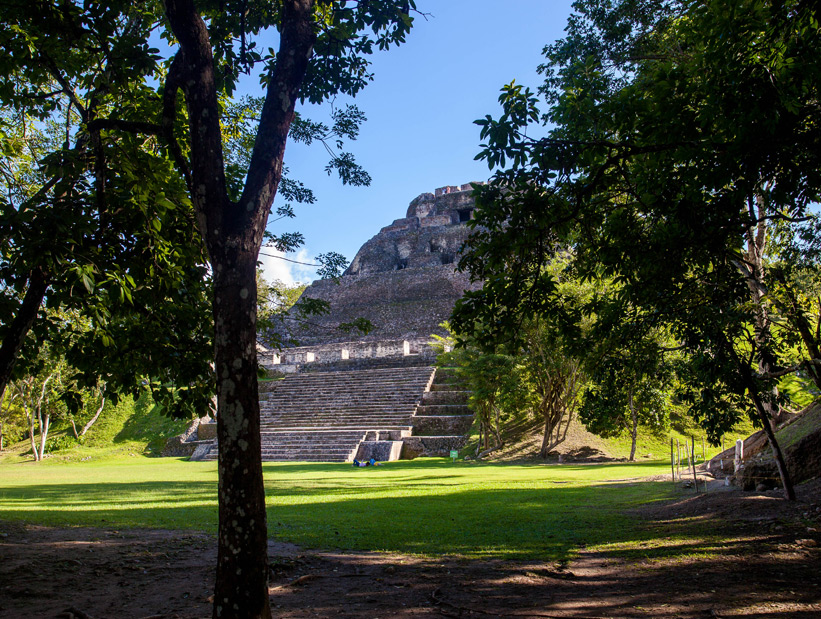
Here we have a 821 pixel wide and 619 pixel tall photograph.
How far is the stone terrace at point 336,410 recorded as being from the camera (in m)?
17.5

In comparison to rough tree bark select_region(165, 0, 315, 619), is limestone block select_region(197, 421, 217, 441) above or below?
below

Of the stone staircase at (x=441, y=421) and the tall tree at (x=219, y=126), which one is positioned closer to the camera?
the tall tree at (x=219, y=126)

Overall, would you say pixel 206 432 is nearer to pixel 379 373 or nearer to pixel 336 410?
pixel 336 410

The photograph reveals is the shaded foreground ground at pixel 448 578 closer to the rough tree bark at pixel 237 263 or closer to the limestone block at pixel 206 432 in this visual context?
the rough tree bark at pixel 237 263

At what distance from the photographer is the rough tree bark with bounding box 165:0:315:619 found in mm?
2688

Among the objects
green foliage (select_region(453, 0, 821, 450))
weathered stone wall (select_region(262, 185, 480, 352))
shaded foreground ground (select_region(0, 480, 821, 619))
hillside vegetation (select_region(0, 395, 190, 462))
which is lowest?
hillside vegetation (select_region(0, 395, 190, 462))

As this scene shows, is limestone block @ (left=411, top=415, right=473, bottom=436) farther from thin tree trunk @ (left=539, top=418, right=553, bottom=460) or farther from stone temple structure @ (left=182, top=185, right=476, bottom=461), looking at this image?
thin tree trunk @ (left=539, top=418, right=553, bottom=460)

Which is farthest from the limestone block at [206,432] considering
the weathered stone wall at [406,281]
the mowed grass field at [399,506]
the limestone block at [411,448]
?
the weathered stone wall at [406,281]

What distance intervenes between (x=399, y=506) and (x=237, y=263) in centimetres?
534

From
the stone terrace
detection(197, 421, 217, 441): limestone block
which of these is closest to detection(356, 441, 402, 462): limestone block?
the stone terrace

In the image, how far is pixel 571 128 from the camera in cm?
520

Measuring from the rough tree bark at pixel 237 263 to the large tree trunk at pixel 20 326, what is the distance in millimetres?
1965

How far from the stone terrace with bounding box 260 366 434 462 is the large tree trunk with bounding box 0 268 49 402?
41.3 ft

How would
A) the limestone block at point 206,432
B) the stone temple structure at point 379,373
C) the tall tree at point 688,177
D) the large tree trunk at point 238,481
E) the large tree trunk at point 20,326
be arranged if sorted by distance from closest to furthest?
the large tree trunk at point 238,481 < the tall tree at point 688,177 < the large tree trunk at point 20,326 < the stone temple structure at point 379,373 < the limestone block at point 206,432
